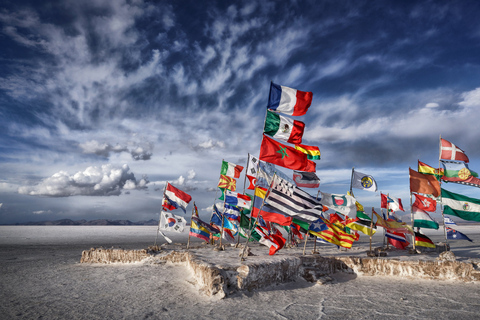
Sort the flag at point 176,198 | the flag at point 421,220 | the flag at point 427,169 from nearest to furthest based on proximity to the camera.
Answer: the flag at point 421,220
the flag at point 176,198
the flag at point 427,169

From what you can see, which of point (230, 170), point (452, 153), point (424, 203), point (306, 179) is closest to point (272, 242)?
point (306, 179)

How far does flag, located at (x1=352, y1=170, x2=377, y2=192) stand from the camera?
22.0 metres

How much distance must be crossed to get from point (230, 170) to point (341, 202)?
8.68 meters

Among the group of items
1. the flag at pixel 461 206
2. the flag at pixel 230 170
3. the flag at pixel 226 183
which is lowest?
the flag at pixel 461 206

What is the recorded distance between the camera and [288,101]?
1278 centimetres

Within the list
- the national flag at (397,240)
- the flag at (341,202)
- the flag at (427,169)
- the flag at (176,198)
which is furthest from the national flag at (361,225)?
the flag at (176,198)

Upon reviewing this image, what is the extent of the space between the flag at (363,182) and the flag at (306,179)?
4.76 m

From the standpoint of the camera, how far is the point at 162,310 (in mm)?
8312

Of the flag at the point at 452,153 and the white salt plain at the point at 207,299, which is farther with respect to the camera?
the flag at the point at 452,153

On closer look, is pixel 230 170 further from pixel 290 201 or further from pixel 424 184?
pixel 424 184

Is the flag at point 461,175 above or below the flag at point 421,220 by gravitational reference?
above

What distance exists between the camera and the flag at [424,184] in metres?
17.6

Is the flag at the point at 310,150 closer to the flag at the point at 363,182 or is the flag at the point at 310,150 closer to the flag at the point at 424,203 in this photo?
the flag at the point at 363,182

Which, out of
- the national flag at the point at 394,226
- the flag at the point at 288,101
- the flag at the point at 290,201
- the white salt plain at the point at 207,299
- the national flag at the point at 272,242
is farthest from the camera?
the national flag at the point at 394,226
